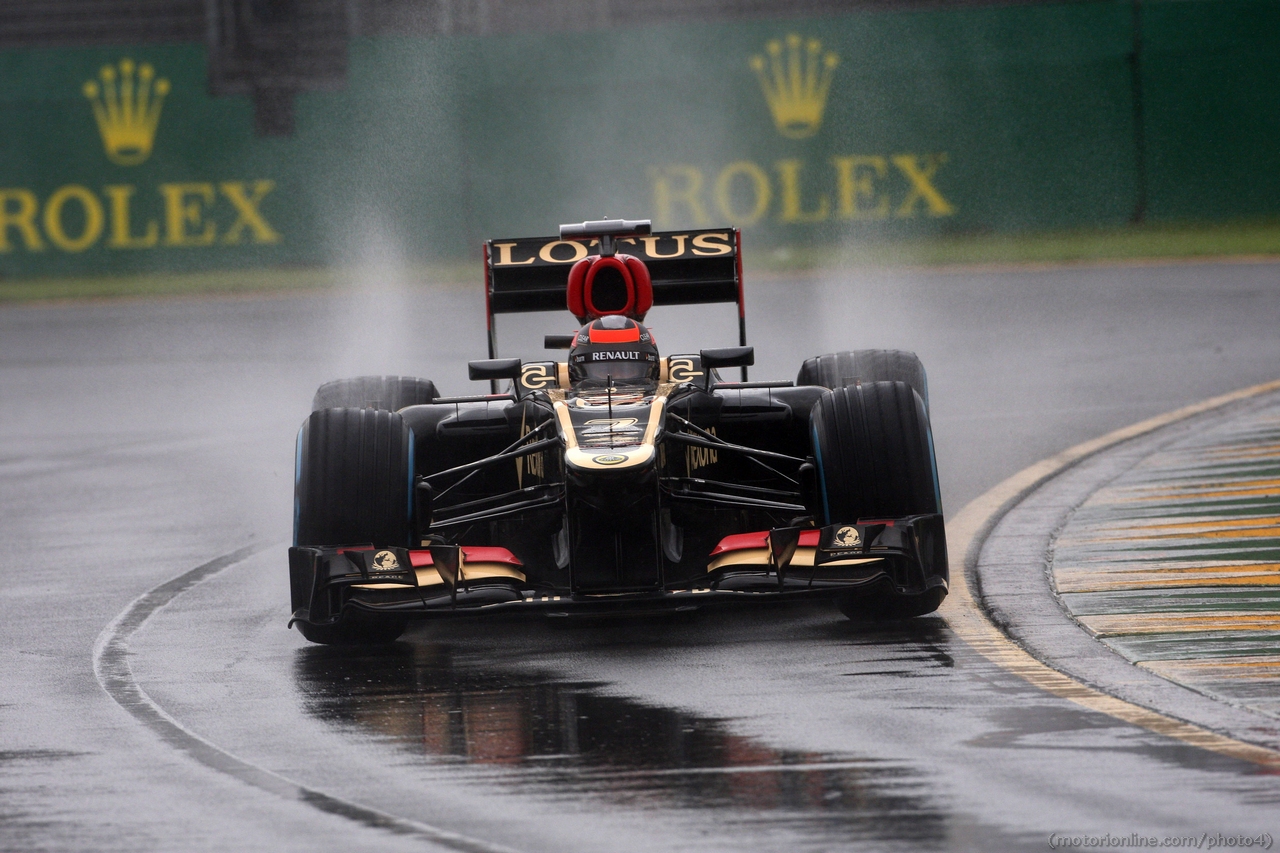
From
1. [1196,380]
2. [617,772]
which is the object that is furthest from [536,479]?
[1196,380]

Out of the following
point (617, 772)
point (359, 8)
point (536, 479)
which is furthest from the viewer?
point (359, 8)

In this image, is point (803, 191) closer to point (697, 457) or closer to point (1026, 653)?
point (697, 457)

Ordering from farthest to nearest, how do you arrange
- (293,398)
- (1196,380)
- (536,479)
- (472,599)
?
1. (293,398)
2. (1196,380)
3. (536,479)
4. (472,599)

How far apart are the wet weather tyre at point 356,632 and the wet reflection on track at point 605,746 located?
0.35ft

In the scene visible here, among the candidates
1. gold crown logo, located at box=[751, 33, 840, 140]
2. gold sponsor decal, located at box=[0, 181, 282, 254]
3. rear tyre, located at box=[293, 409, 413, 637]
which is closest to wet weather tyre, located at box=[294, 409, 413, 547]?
rear tyre, located at box=[293, 409, 413, 637]

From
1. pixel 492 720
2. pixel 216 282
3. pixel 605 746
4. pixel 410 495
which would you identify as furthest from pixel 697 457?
pixel 216 282

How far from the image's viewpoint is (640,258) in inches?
418

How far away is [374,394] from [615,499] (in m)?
2.64

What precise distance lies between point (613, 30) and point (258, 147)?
5.08 meters

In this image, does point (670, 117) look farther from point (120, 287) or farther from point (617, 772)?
point (617, 772)

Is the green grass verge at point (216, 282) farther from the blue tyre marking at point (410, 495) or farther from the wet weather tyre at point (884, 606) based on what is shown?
the wet weather tyre at point (884, 606)

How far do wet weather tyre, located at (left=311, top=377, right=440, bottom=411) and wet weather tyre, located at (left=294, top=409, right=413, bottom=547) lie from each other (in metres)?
1.71

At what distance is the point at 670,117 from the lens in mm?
26750

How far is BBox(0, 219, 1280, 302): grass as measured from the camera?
25250mm
